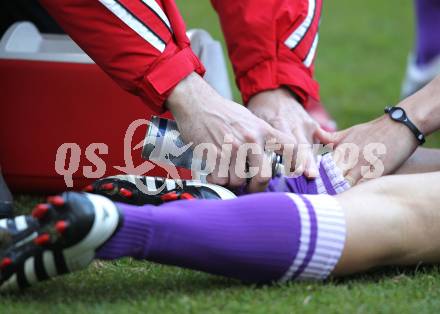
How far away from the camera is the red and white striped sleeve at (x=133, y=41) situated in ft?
5.13

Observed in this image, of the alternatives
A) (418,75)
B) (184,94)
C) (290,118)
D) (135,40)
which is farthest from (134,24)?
(418,75)

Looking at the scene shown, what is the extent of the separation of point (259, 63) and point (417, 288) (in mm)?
723

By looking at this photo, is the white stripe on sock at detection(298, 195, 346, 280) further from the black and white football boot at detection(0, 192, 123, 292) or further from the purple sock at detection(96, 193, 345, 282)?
the black and white football boot at detection(0, 192, 123, 292)

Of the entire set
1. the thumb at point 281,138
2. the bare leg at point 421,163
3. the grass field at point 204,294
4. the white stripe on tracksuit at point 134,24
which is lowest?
the grass field at point 204,294

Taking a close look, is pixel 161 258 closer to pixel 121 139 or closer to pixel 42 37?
pixel 121 139

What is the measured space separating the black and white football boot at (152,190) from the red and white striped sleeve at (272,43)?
0.37 metres

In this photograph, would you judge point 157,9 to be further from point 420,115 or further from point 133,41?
point 420,115

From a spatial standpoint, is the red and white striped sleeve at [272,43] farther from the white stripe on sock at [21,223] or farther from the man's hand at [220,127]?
the white stripe on sock at [21,223]

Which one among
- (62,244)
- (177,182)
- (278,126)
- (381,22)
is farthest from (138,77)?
(381,22)

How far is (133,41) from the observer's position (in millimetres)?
1566

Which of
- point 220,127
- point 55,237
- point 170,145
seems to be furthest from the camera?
point 170,145

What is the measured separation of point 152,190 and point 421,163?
22.4 inches

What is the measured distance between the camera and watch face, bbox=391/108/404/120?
5.67 ft

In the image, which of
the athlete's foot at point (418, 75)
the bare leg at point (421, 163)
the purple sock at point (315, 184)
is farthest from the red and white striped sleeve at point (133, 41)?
the athlete's foot at point (418, 75)
